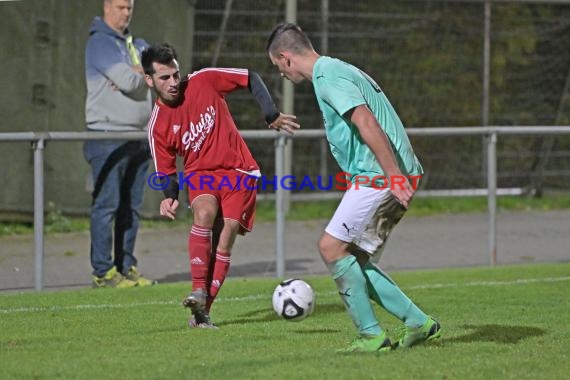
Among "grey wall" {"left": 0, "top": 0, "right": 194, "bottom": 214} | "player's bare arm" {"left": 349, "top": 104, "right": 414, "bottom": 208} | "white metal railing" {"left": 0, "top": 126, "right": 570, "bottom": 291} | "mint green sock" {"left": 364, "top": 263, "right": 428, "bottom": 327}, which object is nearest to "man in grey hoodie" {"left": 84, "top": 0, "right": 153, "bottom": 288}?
"white metal railing" {"left": 0, "top": 126, "right": 570, "bottom": 291}

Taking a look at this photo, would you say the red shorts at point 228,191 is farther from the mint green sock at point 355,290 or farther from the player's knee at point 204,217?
the mint green sock at point 355,290

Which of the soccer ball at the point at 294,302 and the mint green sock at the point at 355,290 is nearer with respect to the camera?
the mint green sock at the point at 355,290

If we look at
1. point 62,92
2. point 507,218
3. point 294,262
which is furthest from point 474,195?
point 62,92

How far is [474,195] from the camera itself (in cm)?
1658

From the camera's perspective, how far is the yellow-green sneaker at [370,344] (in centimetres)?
731

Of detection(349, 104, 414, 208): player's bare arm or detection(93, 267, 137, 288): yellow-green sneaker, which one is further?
detection(93, 267, 137, 288): yellow-green sneaker

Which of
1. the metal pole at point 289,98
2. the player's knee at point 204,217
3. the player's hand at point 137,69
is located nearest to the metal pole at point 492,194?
the metal pole at point 289,98

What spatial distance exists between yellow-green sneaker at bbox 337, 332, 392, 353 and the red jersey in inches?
79.5

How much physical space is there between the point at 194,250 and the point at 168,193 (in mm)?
443

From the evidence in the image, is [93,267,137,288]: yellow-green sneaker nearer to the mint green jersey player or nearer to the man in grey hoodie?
the man in grey hoodie

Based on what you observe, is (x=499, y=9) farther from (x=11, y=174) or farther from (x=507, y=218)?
(x=11, y=174)

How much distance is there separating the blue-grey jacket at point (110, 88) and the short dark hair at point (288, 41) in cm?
382

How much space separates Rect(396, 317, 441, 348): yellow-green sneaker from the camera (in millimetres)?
7527

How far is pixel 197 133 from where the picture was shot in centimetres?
892
